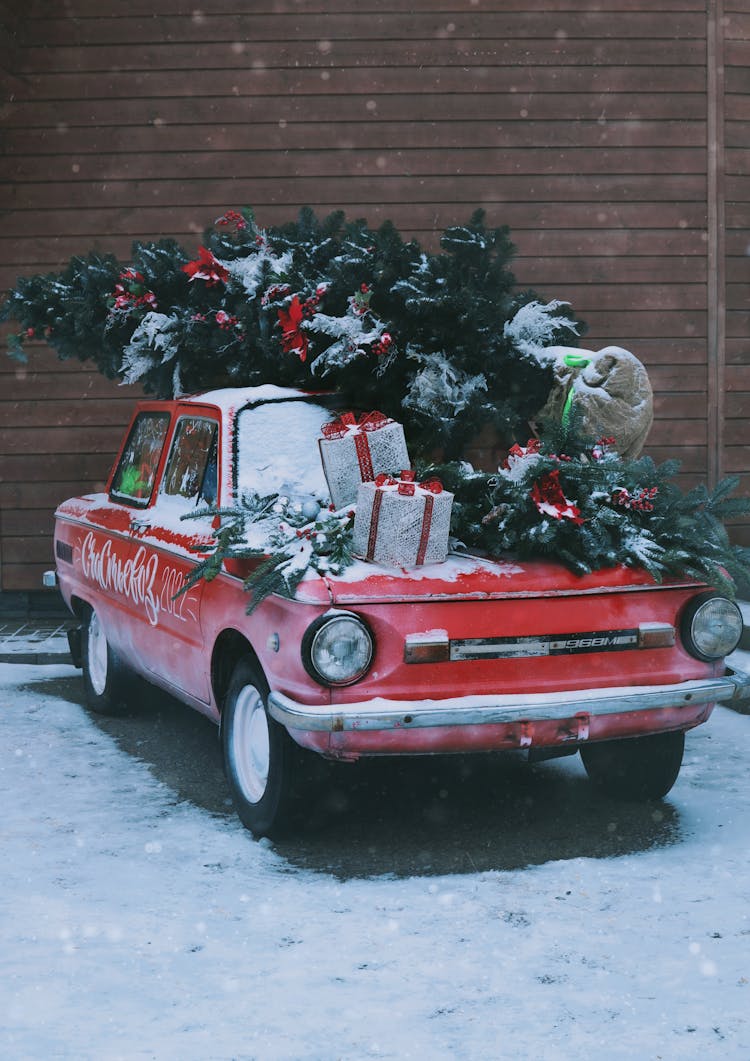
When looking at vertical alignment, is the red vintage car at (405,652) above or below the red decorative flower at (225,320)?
below

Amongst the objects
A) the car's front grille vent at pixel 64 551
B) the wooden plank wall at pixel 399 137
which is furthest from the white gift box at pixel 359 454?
the wooden plank wall at pixel 399 137

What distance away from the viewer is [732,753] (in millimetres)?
5953

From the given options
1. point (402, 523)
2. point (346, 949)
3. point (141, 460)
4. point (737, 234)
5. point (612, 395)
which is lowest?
point (346, 949)

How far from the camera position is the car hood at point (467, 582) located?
4.19 meters

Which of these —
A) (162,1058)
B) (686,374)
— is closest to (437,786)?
(162,1058)

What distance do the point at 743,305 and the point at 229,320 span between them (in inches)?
199

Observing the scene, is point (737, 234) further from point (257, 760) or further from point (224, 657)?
point (257, 760)

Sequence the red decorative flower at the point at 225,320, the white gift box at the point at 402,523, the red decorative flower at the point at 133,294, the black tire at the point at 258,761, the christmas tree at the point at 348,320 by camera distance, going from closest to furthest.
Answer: the white gift box at the point at 402,523 < the black tire at the point at 258,761 < the christmas tree at the point at 348,320 < the red decorative flower at the point at 225,320 < the red decorative flower at the point at 133,294

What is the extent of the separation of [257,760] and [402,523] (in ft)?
3.56

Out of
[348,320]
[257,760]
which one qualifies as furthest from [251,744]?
[348,320]

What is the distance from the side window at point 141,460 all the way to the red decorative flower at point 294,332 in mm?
774

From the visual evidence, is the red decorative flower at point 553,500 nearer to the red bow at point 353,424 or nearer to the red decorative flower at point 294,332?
the red bow at point 353,424

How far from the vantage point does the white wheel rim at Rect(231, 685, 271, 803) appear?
4.64 meters

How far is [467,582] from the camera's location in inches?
170
